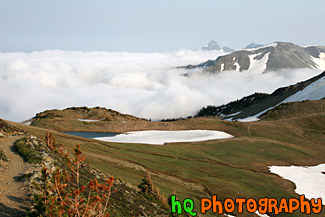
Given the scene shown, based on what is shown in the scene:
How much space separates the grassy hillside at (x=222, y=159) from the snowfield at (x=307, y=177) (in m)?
1.94

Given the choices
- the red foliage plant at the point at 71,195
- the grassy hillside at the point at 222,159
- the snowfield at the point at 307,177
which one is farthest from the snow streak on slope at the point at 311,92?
the red foliage plant at the point at 71,195

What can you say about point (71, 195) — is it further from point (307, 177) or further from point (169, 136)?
point (169, 136)

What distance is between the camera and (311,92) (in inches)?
6624

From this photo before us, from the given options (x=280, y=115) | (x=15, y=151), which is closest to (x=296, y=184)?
(x=15, y=151)

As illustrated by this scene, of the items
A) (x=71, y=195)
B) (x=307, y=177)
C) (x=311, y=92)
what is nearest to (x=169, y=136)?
(x=307, y=177)

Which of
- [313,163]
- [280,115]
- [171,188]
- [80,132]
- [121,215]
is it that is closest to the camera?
[121,215]

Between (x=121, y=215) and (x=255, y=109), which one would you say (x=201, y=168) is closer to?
(x=121, y=215)

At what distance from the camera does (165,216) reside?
23703 millimetres

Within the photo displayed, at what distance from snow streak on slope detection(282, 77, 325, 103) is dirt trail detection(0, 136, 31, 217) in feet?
544

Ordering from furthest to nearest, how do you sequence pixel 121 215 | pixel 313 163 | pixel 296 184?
pixel 313 163, pixel 296 184, pixel 121 215

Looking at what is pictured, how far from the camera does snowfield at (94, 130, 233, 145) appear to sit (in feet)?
259

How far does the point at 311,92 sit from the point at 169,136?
12018 cm

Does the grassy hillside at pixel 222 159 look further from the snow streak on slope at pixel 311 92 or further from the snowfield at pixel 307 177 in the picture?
the snow streak on slope at pixel 311 92

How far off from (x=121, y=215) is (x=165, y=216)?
20.0 feet
